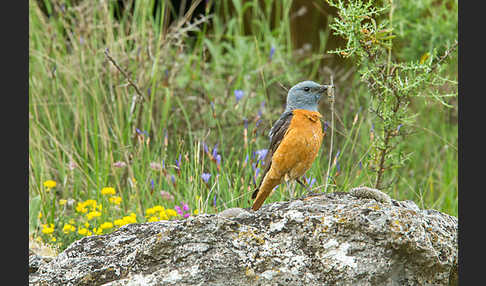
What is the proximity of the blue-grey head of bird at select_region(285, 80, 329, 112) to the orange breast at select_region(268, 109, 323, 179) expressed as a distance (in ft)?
0.17

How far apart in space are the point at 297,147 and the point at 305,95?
0.33 metres

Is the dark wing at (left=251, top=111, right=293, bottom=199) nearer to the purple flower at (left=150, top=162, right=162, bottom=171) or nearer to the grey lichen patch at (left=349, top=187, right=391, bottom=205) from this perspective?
the grey lichen patch at (left=349, top=187, right=391, bottom=205)

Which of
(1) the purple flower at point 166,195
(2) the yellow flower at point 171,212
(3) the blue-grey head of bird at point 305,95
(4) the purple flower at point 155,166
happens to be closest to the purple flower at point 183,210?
(2) the yellow flower at point 171,212

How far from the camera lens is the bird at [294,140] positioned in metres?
3.33

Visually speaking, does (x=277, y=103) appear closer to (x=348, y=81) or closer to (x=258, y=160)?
(x=348, y=81)

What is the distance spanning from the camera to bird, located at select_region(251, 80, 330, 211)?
3328mm

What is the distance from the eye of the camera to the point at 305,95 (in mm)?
3426

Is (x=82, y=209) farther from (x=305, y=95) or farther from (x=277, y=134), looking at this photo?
(x=305, y=95)

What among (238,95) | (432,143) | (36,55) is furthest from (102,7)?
(432,143)

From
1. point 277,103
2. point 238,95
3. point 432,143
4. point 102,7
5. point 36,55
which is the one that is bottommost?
point 432,143

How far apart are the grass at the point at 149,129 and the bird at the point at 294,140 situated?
62 cm

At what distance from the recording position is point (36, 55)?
5.53m

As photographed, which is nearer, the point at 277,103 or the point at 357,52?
the point at 357,52

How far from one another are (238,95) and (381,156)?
141cm
